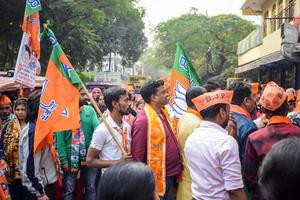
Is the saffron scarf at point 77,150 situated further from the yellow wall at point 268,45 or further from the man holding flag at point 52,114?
the yellow wall at point 268,45

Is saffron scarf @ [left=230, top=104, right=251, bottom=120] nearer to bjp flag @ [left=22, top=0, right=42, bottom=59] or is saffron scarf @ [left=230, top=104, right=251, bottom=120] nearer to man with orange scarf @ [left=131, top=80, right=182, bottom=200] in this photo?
man with orange scarf @ [left=131, top=80, right=182, bottom=200]

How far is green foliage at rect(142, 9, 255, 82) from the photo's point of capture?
3619 cm

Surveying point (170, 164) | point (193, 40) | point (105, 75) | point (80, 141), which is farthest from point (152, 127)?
point (105, 75)

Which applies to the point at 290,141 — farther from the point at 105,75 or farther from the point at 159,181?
the point at 105,75

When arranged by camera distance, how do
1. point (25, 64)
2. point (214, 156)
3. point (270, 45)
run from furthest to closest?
point (270, 45) → point (25, 64) → point (214, 156)

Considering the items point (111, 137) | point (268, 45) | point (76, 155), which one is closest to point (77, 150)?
point (76, 155)

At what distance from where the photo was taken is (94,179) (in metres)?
5.63

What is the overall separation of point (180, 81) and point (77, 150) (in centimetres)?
158

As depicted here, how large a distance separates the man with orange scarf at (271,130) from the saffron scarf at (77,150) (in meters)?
2.49

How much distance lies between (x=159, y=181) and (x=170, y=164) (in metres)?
0.22

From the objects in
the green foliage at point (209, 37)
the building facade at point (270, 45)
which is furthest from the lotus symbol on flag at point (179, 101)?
the green foliage at point (209, 37)

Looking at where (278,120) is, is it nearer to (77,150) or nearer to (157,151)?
(157,151)

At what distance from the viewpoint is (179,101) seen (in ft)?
18.5

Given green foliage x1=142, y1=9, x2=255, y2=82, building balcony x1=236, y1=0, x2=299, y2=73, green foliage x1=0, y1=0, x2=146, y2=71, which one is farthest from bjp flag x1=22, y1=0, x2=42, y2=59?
green foliage x1=142, y1=9, x2=255, y2=82
